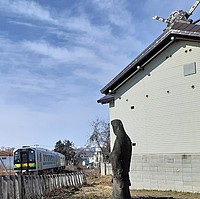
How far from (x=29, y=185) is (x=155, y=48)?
8.68 meters

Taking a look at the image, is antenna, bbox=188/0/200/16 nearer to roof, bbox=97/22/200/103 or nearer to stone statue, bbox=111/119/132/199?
roof, bbox=97/22/200/103

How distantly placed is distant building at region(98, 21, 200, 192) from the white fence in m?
4.23

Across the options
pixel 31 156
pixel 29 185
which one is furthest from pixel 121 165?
pixel 31 156

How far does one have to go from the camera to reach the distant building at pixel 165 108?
16.2m

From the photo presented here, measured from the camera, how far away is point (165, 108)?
17406 mm

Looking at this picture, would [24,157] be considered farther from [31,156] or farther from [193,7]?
[193,7]

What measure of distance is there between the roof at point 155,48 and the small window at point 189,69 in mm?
1152

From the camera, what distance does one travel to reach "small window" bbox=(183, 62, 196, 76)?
53.5ft

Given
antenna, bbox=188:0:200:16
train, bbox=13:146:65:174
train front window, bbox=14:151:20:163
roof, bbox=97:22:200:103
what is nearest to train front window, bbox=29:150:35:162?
train, bbox=13:146:65:174

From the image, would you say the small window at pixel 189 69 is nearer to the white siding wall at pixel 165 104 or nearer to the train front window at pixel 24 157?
the white siding wall at pixel 165 104

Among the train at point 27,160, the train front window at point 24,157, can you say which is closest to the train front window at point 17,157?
the train at point 27,160

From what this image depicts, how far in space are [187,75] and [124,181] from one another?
8.38 m

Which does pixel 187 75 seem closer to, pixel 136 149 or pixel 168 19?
pixel 136 149

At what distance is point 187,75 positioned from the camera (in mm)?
16531
